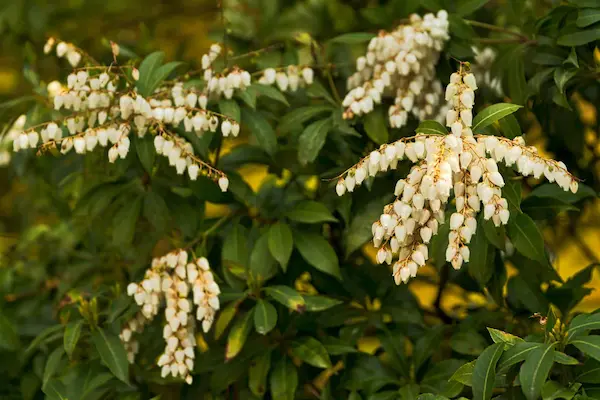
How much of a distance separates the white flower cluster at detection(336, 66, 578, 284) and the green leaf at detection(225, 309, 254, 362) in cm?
64

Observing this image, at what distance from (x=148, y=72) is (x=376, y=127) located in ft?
2.29

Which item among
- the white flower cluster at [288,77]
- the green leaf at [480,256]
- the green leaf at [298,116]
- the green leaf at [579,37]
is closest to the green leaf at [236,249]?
the green leaf at [298,116]

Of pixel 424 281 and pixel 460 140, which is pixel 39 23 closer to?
pixel 424 281

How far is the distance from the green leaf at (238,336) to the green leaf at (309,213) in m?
0.33

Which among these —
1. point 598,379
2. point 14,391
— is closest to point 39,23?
point 14,391

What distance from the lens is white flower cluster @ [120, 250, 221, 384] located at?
7.97 feet

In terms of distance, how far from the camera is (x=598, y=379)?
211 cm

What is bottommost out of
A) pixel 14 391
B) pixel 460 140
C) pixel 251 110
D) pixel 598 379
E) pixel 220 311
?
pixel 14 391

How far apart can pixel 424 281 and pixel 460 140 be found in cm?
127

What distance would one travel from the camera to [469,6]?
2887 millimetres

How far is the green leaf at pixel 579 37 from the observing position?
2583mm

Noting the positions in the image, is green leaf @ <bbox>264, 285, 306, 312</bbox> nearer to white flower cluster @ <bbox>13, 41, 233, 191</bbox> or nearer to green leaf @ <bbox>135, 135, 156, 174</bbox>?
white flower cluster @ <bbox>13, 41, 233, 191</bbox>

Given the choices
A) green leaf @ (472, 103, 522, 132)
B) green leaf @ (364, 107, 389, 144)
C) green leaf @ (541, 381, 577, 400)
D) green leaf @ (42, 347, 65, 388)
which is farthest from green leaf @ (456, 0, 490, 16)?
green leaf @ (42, 347, 65, 388)

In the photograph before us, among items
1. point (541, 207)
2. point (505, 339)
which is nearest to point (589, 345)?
point (505, 339)
